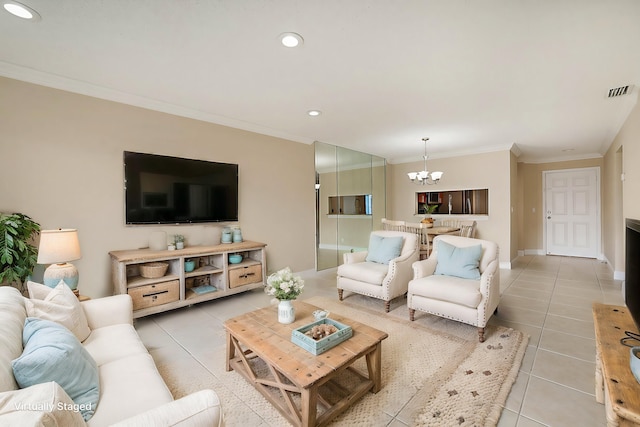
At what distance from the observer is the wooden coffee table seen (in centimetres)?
145

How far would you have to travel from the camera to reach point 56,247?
2.18 meters

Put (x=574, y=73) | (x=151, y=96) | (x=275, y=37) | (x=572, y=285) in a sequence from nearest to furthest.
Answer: (x=275, y=37)
(x=574, y=73)
(x=151, y=96)
(x=572, y=285)

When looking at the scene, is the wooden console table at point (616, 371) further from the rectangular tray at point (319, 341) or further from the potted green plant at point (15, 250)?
the potted green plant at point (15, 250)

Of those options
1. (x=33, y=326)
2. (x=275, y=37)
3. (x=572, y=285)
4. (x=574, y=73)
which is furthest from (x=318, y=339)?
(x=572, y=285)

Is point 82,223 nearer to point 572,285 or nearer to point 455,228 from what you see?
point 455,228

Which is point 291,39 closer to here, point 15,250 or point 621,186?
point 15,250

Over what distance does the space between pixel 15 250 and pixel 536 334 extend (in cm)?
456

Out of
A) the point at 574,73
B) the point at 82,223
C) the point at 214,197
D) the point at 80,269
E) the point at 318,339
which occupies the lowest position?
the point at 318,339

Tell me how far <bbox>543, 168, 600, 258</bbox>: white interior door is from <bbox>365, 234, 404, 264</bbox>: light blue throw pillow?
5.66 metres

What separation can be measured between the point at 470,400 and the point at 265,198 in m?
3.44

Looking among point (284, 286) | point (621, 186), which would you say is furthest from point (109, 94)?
point (621, 186)

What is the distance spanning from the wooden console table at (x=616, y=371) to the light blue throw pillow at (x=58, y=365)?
81.6 inches

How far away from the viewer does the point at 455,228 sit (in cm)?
550

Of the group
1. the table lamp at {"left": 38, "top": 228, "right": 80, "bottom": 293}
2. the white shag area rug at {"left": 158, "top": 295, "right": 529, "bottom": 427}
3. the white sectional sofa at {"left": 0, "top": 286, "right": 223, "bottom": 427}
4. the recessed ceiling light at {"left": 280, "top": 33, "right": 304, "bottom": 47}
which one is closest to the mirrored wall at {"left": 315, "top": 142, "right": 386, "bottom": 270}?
the white shag area rug at {"left": 158, "top": 295, "right": 529, "bottom": 427}
